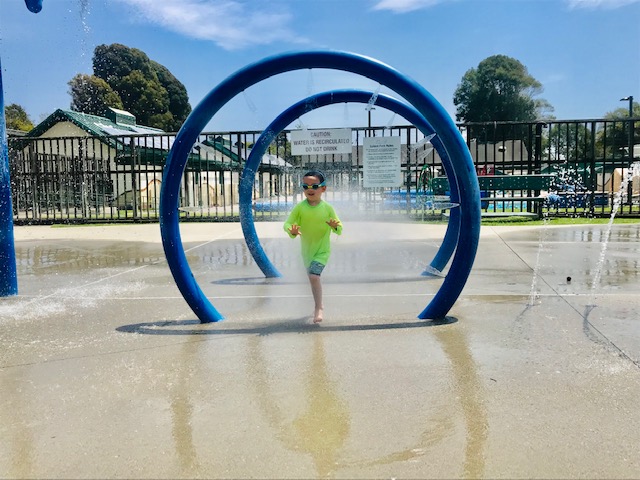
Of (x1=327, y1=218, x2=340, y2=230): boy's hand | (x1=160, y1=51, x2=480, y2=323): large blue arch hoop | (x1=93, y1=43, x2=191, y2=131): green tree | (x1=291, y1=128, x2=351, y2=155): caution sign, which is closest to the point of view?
(x1=160, y1=51, x2=480, y2=323): large blue arch hoop

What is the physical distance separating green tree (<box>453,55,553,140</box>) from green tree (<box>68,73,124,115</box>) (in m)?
36.7

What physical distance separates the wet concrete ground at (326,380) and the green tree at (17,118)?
49855 mm

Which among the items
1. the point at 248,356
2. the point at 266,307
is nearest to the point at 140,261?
the point at 266,307

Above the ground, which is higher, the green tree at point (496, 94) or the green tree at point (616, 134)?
the green tree at point (496, 94)

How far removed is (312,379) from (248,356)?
703 mm

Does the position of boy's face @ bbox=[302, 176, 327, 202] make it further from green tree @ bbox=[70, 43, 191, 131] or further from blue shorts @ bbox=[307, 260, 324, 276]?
green tree @ bbox=[70, 43, 191, 131]

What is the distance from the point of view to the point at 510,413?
3.16 m

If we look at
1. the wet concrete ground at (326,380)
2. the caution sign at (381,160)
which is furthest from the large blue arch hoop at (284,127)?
the caution sign at (381,160)

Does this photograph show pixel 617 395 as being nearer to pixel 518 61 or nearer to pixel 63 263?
pixel 63 263

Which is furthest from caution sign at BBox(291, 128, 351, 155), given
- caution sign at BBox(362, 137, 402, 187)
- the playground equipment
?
the playground equipment

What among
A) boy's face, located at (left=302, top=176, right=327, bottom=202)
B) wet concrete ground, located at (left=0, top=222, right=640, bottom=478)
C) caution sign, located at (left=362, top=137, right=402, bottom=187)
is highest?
caution sign, located at (left=362, top=137, right=402, bottom=187)

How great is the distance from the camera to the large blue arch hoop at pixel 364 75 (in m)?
4.98

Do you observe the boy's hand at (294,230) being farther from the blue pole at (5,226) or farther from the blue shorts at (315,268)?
the blue pole at (5,226)

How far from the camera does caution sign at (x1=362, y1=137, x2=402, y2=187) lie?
14.9 meters
